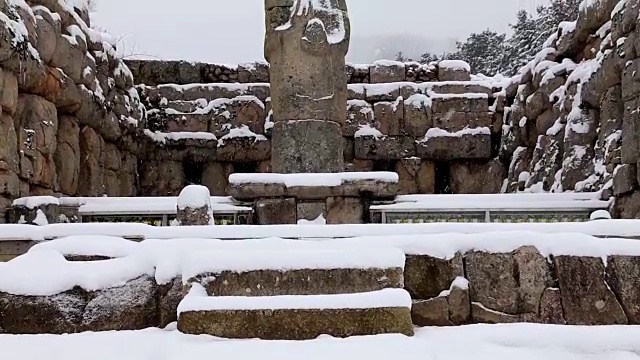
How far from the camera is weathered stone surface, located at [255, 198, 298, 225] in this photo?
16.5ft

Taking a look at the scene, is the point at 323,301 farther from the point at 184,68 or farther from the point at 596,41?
the point at 184,68

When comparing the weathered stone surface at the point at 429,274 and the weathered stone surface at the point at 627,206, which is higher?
the weathered stone surface at the point at 627,206

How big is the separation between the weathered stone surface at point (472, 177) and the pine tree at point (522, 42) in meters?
8.99

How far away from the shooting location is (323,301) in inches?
93.3

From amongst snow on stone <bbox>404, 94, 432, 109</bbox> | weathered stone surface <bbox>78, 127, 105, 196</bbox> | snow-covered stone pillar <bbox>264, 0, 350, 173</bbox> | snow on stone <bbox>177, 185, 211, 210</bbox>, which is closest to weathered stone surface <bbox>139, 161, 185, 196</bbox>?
weathered stone surface <bbox>78, 127, 105, 196</bbox>

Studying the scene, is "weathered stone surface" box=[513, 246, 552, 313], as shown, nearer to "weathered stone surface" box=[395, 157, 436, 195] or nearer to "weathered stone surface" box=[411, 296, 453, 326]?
"weathered stone surface" box=[411, 296, 453, 326]

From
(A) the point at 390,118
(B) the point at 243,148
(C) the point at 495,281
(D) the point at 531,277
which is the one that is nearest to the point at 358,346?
(C) the point at 495,281

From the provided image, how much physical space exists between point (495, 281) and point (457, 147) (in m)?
7.85

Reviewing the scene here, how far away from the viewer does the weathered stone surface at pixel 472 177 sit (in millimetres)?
10281

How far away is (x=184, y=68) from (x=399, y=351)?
954cm

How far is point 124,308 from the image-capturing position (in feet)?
8.38

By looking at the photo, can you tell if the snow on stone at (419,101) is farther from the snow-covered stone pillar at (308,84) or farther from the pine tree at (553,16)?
the pine tree at (553,16)

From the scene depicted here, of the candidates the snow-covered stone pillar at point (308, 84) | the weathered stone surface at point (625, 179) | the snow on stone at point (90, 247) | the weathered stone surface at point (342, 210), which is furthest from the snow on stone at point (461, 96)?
the snow on stone at point (90, 247)

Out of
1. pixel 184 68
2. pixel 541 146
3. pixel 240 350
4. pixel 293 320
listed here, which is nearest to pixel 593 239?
pixel 293 320
